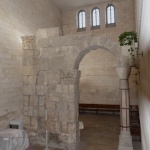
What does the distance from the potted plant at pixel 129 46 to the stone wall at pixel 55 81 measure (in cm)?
17

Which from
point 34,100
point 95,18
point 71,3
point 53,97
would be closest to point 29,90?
point 34,100

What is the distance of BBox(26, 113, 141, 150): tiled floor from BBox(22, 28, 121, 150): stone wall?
Result: 1.74 ft

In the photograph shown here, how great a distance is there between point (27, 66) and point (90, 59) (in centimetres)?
482

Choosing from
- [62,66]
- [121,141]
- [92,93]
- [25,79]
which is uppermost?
[62,66]

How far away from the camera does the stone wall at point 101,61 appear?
849cm

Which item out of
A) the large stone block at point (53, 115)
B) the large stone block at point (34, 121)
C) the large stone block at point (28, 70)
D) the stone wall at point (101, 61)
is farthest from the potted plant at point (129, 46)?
the stone wall at point (101, 61)

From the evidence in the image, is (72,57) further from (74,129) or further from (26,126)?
(26,126)

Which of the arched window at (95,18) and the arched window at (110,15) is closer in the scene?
the arched window at (110,15)

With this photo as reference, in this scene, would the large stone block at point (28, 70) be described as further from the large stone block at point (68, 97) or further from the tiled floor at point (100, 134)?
the tiled floor at point (100, 134)

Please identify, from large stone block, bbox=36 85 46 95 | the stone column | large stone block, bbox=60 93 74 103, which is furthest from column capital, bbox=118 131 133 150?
large stone block, bbox=36 85 46 95

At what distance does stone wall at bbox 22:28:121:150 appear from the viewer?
464 cm

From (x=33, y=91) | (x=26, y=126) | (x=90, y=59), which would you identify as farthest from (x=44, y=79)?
(x=90, y=59)

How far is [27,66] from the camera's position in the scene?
16.9 feet

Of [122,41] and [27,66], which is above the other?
[122,41]
